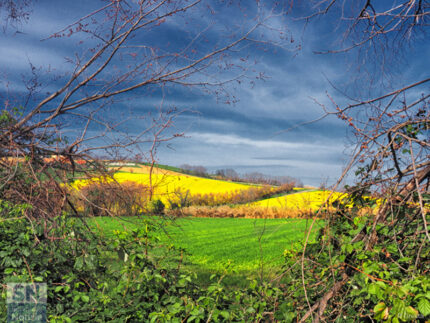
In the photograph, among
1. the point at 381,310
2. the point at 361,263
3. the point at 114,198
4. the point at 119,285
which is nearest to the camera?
the point at 381,310

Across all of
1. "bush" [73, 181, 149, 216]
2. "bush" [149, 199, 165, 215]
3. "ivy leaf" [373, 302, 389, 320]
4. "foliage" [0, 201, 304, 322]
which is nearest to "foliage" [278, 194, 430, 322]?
"ivy leaf" [373, 302, 389, 320]

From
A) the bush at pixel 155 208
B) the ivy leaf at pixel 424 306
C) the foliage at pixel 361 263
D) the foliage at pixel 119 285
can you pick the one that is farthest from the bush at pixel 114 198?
the ivy leaf at pixel 424 306

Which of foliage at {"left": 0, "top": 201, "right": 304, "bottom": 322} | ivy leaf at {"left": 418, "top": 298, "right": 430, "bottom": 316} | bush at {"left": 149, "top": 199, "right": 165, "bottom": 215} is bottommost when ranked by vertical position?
foliage at {"left": 0, "top": 201, "right": 304, "bottom": 322}

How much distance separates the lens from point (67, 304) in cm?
300

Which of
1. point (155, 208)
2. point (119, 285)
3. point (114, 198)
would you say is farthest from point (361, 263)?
point (114, 198)

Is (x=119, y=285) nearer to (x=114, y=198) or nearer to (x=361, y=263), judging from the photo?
(x=114, y=198)

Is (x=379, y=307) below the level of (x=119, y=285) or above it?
above

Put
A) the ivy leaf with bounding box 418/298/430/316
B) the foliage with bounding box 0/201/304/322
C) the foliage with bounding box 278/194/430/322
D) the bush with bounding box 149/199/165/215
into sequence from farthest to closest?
the bush with bounding box 149/199/165/215 < the foliage with bounding box 0/201/304/322 < the foliage with bounding box 278/194/430/322 < the ivy leaf with bounding box 418/298/430/316

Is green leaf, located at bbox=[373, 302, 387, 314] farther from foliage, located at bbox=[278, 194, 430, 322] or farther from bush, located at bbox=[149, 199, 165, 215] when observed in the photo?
bush, located at bbox=[149, 199, 165, 215]

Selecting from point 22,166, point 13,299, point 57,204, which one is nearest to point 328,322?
point 13,299

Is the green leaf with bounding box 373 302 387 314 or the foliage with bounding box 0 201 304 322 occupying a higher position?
the green leaf with bounding box 373 302 387 314

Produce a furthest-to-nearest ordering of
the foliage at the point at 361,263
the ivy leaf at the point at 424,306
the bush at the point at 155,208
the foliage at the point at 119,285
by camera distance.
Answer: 1. the bush at the point at 155,208
2. the foliage at the point at 119,285
3. the foliage at the point at 361,263
4. the ivy leaf at the point at 424,306

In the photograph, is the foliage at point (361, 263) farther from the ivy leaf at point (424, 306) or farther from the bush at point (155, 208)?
the bush at point (155, 208)

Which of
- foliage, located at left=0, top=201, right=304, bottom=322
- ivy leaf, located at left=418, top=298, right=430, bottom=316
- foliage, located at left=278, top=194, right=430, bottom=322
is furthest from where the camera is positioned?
foliage, located at left=0, top=201, right=304, bottom=322
